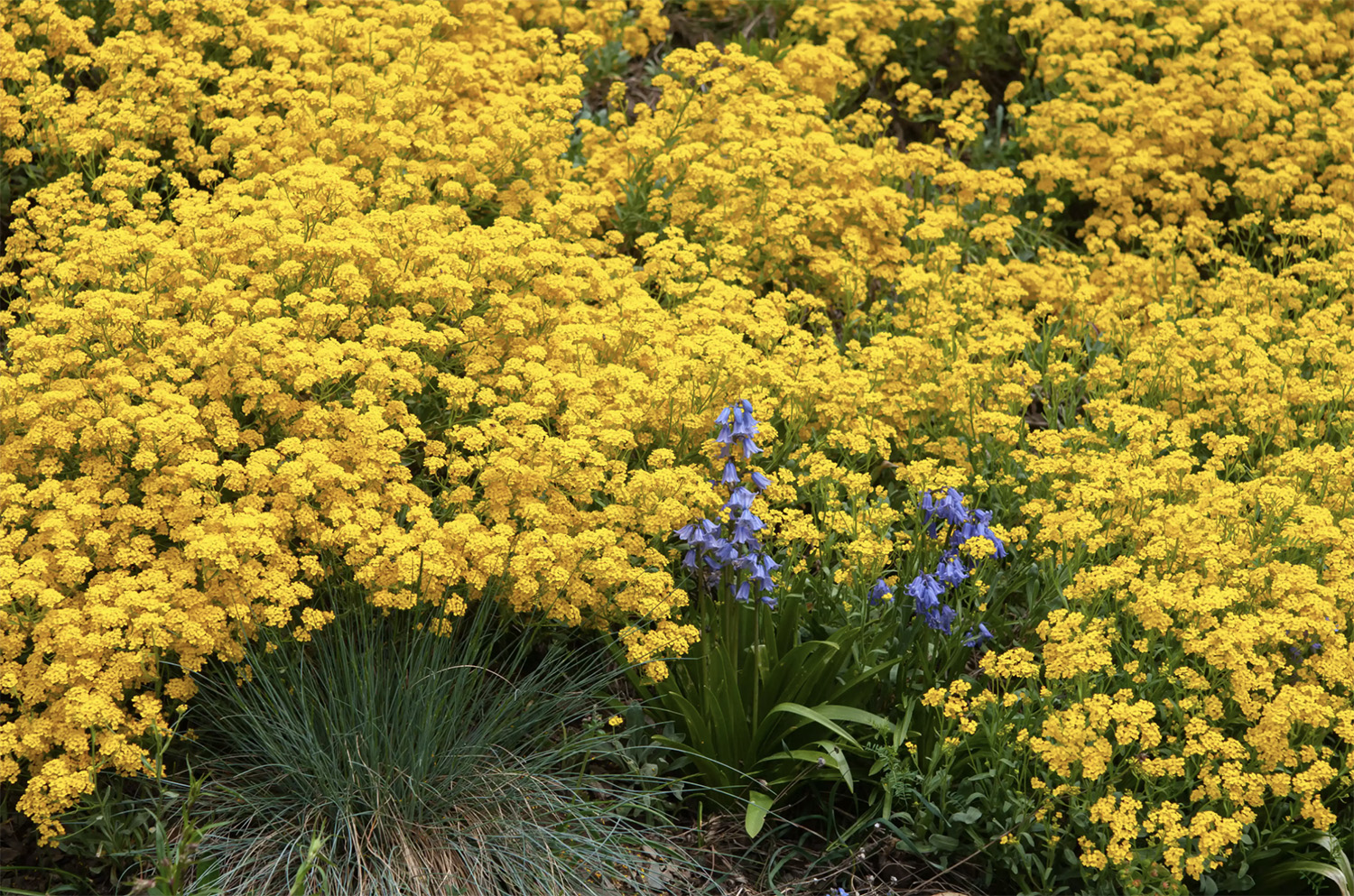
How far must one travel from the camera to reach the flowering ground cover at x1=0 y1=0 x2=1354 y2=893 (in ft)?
13.3

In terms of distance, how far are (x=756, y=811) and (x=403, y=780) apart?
1189mm

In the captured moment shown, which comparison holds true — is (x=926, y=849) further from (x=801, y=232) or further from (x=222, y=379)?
(x=801, y=232)

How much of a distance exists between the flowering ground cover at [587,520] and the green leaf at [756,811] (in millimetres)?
21

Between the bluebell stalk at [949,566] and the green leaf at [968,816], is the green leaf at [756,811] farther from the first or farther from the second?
the bluebell stalk at [949,566]

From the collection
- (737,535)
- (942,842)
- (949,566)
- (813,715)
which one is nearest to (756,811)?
(813,715)

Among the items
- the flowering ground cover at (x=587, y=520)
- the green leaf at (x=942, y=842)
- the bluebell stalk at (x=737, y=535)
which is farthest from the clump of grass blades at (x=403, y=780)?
the green leaf at (x=942, y=842)

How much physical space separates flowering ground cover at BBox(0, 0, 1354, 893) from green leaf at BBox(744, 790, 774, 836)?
2cm

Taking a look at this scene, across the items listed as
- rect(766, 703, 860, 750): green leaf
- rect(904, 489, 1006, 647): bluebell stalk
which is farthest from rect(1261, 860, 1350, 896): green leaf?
rect(766, 703, 860, 750): green leaf

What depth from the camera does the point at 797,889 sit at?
442cm

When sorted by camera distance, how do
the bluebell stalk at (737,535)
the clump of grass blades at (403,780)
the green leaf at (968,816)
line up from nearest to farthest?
the clump of grass blades at (403,780), the green leaf at (968,816), the bluebell stalk at (737,535)

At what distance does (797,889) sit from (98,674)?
2.35 meters

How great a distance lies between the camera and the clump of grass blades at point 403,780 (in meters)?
4.00

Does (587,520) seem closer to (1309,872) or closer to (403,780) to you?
(403,780)

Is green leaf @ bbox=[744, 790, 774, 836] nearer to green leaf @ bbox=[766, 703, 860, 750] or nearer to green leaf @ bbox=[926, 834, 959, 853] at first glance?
green leaf @ bbox=[766, 703, 860, 750]
